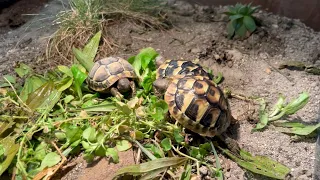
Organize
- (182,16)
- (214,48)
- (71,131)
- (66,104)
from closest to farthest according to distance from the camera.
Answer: (71,131), (66,104), (214,48), (182,16)

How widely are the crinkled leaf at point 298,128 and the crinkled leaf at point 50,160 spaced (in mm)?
1045

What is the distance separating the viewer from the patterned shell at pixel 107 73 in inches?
80.8

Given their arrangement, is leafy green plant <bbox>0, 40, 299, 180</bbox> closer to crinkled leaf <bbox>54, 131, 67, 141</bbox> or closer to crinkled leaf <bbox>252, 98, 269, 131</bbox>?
crinkled leaf <bbox>54, 131, 67, 141</bbox>

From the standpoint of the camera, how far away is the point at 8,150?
68.9 inches

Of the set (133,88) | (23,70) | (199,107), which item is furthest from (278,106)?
(23,70)

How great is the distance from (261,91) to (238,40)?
0.51 m

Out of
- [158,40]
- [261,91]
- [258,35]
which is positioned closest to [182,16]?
[158,40]

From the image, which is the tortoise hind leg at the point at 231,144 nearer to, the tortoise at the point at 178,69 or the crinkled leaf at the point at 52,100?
the tortoise at the point at 178,69

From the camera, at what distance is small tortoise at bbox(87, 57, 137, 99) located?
6.73ft

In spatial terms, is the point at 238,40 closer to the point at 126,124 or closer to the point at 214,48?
the point at 214,48

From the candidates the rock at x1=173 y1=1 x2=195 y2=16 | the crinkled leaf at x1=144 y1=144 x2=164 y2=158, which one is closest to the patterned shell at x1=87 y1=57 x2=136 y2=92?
the crinkled leaf at x1=144 y1=144 x2=164 y2=158

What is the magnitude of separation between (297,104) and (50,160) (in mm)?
1173

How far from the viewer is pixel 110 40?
2.58 metres

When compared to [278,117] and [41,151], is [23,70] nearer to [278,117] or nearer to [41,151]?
[41,151]
